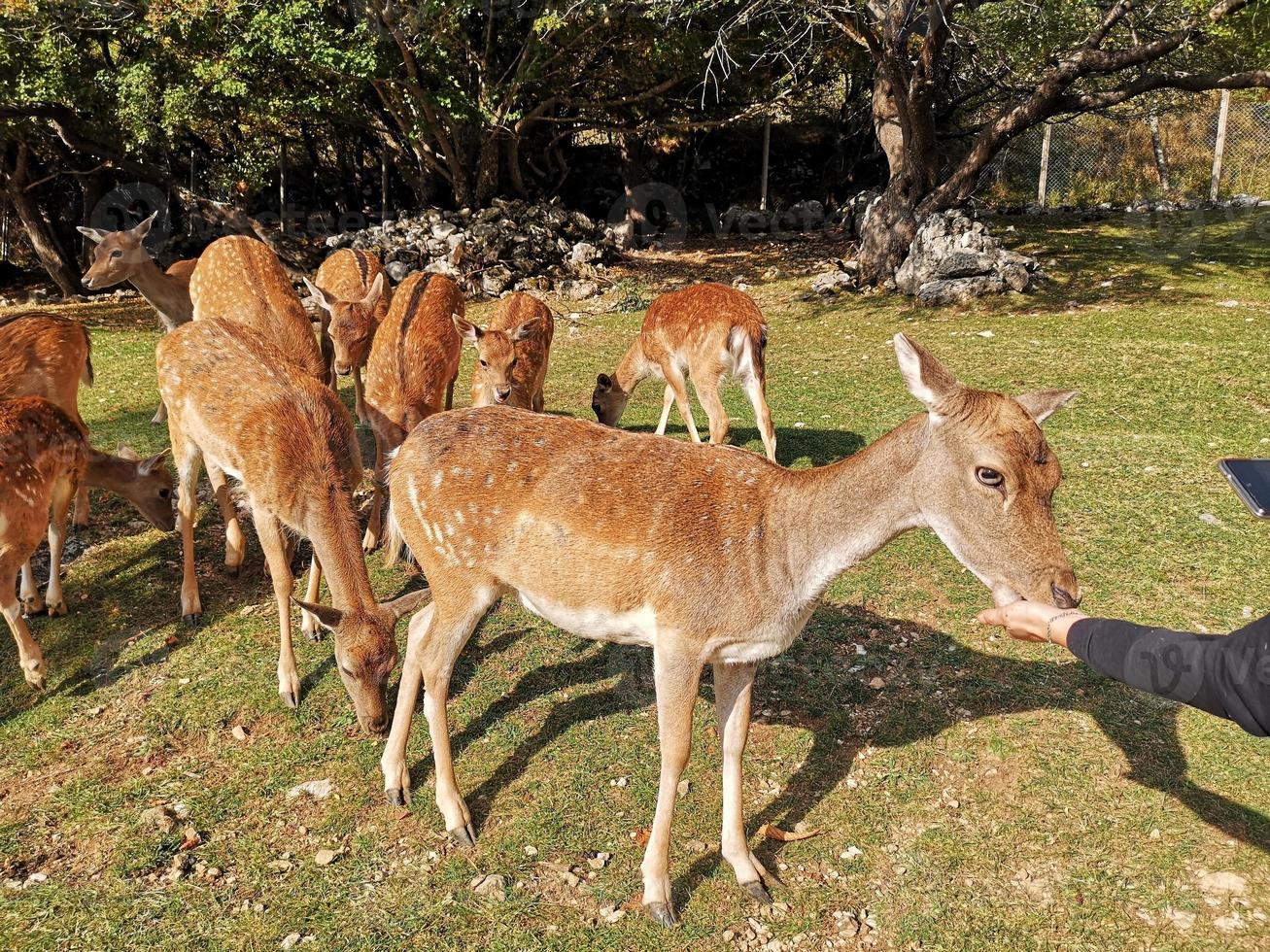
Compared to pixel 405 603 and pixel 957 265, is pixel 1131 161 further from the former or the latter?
pixel 405 603

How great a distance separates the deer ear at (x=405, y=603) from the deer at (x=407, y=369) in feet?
6.55

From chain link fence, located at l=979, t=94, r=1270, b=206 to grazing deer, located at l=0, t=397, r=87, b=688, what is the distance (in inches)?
876

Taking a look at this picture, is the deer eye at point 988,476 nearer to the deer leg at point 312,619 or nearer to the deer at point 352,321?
the deer leg at point 312,619

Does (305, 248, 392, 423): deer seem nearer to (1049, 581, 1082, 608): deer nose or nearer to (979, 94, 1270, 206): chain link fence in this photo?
(1049, 581, 1082, 608): deer nose

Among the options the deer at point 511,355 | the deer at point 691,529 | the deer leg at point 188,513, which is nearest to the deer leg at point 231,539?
the deer leg at point 188,513

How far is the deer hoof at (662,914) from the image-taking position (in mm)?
3822

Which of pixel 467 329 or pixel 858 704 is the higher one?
pixel 467 329

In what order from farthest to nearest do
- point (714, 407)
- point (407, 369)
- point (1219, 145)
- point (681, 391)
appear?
point (1219, 145)
point (681, 391)
point (714, 407)
point (407, 369)

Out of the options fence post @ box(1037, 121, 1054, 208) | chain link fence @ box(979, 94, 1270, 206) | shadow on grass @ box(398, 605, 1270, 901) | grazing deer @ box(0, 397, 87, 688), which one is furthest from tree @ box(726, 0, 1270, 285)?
grazing deer @ box(0, 397, 87, 688)

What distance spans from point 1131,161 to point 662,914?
24.4 m

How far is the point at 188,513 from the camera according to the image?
6395 mm

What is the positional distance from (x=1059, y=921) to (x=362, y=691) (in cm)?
322

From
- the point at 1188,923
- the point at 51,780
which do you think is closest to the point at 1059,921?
the point at 1188,923

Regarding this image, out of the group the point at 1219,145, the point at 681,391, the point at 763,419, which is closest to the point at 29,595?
the point at 681,391
